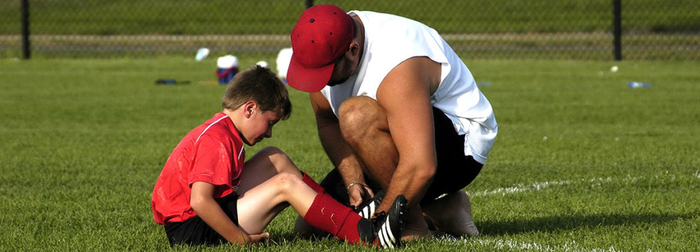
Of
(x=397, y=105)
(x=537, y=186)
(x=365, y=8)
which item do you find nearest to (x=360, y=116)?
(x=397, y=105)

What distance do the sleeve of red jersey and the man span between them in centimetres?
38

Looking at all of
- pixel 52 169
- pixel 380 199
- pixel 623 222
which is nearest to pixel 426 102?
pixel 380 199

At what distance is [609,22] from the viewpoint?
22016 mm

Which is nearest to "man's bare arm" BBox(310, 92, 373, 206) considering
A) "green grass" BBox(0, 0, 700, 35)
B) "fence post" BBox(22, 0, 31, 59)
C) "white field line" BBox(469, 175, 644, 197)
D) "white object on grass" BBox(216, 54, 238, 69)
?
"white field line" BBox(469, 175, 644, 197)

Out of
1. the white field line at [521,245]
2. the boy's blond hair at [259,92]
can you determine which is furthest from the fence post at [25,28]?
the white field line at [521,245]

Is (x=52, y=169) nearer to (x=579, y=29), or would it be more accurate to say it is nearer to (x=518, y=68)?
(x=518, y=68)

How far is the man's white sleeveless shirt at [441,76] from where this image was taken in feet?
11.5

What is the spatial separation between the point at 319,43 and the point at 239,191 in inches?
27.8

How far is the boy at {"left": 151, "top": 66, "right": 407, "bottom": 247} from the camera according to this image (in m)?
3.39

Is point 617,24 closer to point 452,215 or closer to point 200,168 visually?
point 452,215

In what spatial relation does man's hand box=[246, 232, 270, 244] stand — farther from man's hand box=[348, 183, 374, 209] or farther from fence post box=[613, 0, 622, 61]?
fence post box=[613, 0, 622, 61]

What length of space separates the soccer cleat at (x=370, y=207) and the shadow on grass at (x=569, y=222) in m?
0.52

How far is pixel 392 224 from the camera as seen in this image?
337cm

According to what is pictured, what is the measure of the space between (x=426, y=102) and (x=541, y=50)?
13602mm
